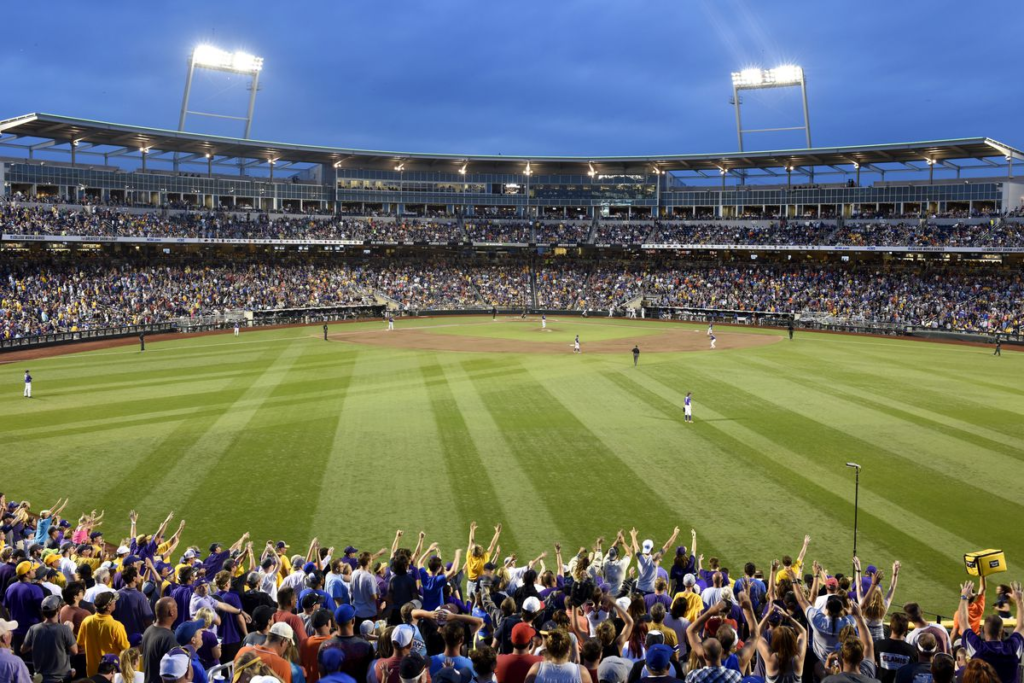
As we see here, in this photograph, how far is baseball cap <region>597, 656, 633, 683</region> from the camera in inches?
219

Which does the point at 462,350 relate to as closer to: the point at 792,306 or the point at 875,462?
the point at 875,462

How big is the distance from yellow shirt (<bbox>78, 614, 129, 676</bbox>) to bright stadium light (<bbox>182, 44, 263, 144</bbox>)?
7485 centimetres

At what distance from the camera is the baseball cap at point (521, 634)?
6414mm

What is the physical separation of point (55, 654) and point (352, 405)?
72.8ft

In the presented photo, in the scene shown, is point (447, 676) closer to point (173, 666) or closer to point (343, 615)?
point (343, 615)

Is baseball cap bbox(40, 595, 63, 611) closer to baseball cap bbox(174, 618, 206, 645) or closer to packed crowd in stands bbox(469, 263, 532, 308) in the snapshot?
baseball cap bbox(174, 618, 206, 645)

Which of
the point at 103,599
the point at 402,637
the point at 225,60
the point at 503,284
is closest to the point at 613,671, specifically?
the point at 402,637

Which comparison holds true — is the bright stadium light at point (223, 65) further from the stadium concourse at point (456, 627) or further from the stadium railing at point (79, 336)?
the stadium concourse at point (456, 627)

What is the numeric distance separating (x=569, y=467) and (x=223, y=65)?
231ft

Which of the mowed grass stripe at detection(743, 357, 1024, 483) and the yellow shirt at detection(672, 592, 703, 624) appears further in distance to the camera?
the mowed grass stripe at detection(743, 357, 1024, 483)

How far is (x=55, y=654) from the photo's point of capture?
7105 millimetres

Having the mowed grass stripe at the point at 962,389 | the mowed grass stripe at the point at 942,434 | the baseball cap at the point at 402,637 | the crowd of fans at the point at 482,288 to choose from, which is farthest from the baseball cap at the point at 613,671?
the crowd of fans at the point at 482,288

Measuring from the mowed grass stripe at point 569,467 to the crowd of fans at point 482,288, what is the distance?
121 feet

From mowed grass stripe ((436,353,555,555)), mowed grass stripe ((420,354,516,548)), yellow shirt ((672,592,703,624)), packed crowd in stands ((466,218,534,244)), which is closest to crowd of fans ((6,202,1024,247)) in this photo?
packed crowd in stands ((466,218,534,244))
